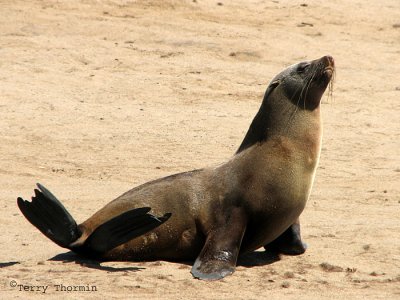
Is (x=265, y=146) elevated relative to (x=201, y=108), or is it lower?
elevated

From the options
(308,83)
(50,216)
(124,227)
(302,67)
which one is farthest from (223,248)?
(302,67)

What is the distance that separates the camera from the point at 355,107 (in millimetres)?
12156

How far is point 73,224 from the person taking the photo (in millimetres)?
7078

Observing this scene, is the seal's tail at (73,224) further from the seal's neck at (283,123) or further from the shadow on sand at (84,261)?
the seal's neck at (283,123)

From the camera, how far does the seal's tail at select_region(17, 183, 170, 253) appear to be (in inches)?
268

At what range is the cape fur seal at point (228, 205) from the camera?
6.94m

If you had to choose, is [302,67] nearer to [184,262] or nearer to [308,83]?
[308,83]

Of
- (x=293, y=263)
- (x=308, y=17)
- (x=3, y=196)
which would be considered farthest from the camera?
(x=308, y=17)

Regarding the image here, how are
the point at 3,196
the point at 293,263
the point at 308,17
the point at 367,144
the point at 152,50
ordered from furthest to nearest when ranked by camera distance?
the point at 308,17, the point at 152,50, the point at 367,144, the point at 3,196, the point at 293,263

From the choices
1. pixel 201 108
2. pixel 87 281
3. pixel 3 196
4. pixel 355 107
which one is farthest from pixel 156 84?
pixel 87 281

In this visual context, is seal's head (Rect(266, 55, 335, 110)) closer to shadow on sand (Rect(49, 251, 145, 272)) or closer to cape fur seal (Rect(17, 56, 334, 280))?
cape fur seal (Rect(17, 56, 334, 280))

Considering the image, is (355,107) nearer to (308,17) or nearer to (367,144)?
(367,144)

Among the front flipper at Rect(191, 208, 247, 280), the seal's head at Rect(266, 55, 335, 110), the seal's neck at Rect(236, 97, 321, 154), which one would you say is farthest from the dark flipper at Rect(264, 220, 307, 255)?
the seal's head at Rect(266, 55, 335, 110)

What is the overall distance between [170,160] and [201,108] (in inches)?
70.1
